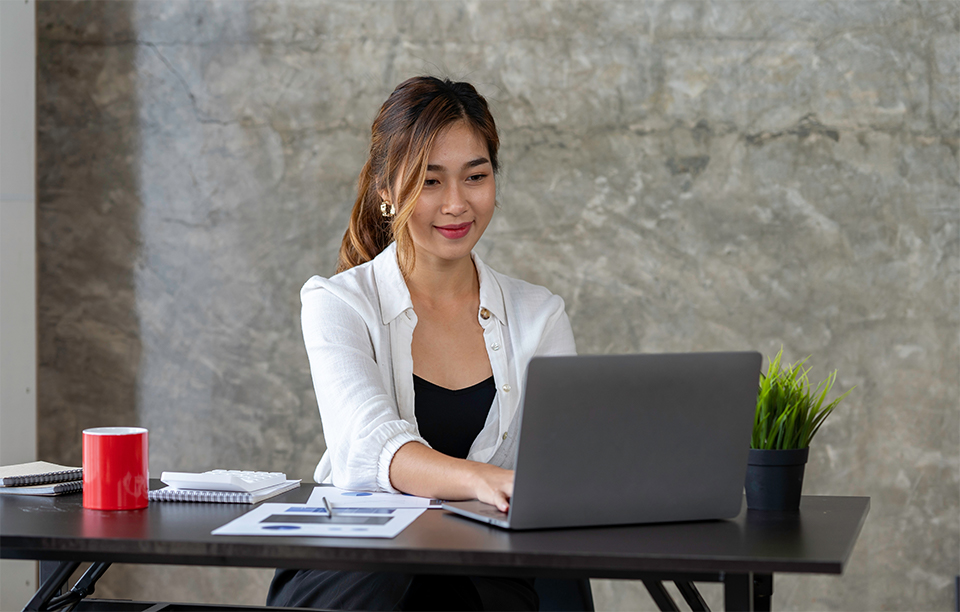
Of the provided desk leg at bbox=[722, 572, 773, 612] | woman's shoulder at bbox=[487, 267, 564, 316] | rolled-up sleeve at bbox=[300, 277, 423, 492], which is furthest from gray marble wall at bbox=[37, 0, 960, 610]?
desk leg at bbox=[722, 572, 773, 612]

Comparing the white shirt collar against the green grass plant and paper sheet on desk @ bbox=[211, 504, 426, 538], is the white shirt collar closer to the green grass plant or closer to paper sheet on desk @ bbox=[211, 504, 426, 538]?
paper sheet on desk @ bbox=[211, 504, 426, 538]

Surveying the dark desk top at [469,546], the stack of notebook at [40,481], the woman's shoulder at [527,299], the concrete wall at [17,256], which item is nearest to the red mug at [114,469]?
the dark desk top at [469,546]

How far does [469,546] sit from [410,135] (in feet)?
3.35

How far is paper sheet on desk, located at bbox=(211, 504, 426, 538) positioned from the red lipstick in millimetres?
745

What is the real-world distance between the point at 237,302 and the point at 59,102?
36.1 inches

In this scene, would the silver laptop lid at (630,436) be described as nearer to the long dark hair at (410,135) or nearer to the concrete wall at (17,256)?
the long dark hair at (410,135)

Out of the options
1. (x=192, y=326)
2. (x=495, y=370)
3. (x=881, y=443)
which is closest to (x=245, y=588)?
(x=192, y=326)

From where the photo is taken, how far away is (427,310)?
1.96 m

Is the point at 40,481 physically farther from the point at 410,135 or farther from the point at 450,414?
the point at 410,135

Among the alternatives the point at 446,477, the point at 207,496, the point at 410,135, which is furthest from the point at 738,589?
the point at 410,135

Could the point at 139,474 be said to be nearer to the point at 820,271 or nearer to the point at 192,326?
the point at 192,326

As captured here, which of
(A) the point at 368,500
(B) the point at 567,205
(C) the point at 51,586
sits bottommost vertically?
(C) the point at 51,586

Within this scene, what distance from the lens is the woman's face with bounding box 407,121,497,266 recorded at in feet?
6.06

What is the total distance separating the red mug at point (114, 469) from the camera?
4.15 ft
